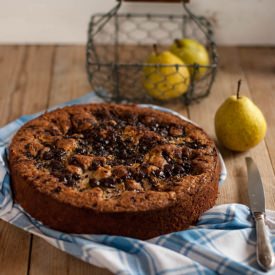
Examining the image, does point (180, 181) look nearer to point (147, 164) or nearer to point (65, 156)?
point (147, 164)

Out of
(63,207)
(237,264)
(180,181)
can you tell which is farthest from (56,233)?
(237,264)

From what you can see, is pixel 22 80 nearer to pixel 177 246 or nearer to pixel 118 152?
pixel 118 152

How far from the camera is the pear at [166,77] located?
203 centimetres

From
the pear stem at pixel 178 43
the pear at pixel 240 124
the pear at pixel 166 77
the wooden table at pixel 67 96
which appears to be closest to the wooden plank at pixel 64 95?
the wooden table at pixel 67 96

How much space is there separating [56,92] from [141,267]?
102cm

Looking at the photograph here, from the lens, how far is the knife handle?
130 centimetres

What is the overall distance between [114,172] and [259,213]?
39 centimetres

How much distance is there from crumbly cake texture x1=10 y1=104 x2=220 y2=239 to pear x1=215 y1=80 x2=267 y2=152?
0.53 feet

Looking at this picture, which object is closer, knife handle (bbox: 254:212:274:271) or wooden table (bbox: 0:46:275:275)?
knife handle (bbox: 254:212:274:271)

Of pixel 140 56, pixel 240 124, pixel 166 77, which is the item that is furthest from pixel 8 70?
pixel 240 124

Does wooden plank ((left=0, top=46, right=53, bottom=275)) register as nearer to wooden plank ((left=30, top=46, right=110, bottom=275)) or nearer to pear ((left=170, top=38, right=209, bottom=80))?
wooden plank ((left=30, top=46, right=110, bottom=275))

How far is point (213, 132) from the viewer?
1.94 metres

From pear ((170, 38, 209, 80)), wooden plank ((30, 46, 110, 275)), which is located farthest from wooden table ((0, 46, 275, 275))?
pear ((170, 38, 209, 80))

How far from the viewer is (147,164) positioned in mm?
1485
